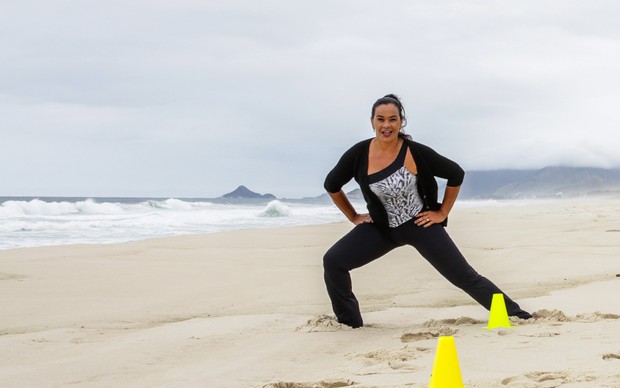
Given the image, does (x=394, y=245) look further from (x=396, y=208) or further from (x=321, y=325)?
(x=321, y=325)

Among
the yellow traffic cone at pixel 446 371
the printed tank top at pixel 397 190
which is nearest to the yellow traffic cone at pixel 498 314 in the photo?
the printed tank top at pixel 397 190

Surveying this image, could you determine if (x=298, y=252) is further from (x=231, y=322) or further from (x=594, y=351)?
(x=594, y=351)

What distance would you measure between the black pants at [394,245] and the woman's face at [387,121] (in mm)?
665

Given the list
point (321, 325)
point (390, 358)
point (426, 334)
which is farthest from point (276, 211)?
point (390, 358)

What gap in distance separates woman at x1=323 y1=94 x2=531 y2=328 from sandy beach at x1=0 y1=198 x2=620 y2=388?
0.96 feet

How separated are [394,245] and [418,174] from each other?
59 cm

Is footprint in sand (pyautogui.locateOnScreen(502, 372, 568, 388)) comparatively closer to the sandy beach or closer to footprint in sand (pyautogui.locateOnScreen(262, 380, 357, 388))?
the sandy beach

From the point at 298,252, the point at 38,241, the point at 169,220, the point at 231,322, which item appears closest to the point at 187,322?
the point at 231,322

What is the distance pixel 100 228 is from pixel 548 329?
57.7 ft

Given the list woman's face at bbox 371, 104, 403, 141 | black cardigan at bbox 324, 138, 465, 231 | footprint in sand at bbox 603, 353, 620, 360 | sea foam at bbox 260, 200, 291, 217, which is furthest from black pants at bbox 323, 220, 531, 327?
sea foam at bbox 260, 200, 291, 217

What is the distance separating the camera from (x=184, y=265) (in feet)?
30.8

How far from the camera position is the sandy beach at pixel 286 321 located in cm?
374

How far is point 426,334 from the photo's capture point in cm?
471

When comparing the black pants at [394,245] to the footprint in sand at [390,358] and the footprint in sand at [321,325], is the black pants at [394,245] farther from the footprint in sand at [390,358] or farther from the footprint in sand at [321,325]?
the footprint in sand at [390,358]
